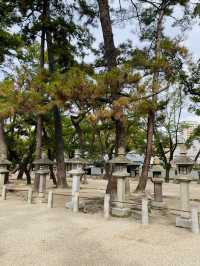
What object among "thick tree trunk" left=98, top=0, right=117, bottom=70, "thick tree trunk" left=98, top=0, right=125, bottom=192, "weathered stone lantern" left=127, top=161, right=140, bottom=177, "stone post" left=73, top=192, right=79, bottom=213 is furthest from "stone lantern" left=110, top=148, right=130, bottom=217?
"weathered stone lantern" left=127, top=161, right=140, bottom=177

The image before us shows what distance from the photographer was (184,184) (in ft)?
21.5

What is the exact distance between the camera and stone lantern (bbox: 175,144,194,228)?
20.8ft

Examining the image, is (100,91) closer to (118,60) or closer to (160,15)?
(118,60)

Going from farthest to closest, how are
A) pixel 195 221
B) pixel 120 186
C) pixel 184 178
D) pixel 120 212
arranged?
1. pixel 120 186
2. pixel 120 212
3. pixel 184 178
4. pixel 195 221

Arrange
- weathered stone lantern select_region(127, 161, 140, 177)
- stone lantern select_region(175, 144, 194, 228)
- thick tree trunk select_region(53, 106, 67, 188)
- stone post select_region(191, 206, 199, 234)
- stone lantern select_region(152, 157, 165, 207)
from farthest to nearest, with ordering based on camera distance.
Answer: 1. weathered stone lantern select_region(127, 161, 140, 177)
2. thick tree trunk select_region(53, 106, 67, 188)
3. stone lantern select_region(152, 157, 165, 207)
4. stone lantern select_region(175, 144, 194, 228)
5. stone post select_region(191, 206, 199, 234)

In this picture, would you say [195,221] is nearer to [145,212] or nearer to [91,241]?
[145,212]

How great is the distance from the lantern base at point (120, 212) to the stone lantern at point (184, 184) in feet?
5.24

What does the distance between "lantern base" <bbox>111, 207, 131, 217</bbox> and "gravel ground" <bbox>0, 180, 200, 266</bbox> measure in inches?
13.1

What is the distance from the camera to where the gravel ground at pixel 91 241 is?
4.06 meters

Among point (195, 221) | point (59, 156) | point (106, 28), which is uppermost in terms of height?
point (106, 28)

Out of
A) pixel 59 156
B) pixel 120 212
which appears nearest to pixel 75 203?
pixel 120 212

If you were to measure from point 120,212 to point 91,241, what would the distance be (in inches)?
98.9

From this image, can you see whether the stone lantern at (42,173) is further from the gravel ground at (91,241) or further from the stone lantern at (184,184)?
the stone lantern at (184,184)

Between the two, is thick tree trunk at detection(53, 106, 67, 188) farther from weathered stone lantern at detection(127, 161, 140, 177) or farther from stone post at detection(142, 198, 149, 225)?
weathered stone lantern at detection(127, 161, 140, 177)
